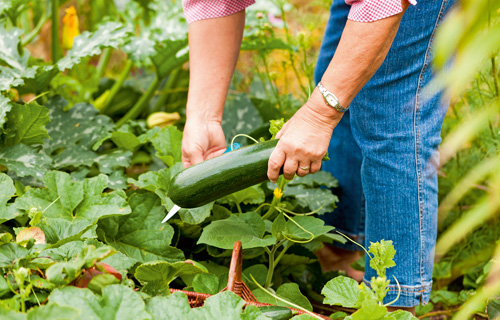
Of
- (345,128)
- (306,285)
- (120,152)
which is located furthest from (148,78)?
(306,285)

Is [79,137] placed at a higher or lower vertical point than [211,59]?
lower

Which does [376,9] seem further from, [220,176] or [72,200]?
[72,200]

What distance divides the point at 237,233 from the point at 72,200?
17.8 inches

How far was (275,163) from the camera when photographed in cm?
112

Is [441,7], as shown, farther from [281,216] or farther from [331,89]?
[281,216]

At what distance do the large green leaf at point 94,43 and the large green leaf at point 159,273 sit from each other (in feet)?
2.89

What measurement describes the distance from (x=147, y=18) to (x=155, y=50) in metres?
0.68

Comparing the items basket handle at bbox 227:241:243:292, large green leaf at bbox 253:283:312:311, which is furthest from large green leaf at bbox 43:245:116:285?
large green leaf at bbox 253:283:312:311

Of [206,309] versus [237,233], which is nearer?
[206,309]

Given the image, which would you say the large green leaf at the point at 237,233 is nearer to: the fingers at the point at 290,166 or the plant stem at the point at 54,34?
the fingers at the point at 290,166

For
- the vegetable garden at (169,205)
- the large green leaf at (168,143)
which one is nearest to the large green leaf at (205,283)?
the vegetable garden at (169,205)

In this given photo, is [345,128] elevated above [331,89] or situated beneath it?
situated beneath

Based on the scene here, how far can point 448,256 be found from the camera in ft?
6.19

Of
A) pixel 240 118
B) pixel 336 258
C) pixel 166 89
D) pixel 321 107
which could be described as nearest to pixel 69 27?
pixel 166 89
